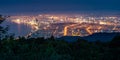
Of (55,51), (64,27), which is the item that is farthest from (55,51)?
(64,27)

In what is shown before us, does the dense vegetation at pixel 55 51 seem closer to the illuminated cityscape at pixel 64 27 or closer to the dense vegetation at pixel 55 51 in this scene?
the dense vegetation at pixel 55 51

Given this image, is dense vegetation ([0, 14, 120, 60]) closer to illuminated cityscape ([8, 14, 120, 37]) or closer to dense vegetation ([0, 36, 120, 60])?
dense vegetation ([0, 36, 120, 60])

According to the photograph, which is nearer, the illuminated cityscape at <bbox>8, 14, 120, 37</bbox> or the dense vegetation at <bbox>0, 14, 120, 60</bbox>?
the dense vegetation at <bbox>0, 14, 120, 60</bbox>

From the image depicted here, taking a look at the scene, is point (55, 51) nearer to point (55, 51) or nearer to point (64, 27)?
point (55, 51)

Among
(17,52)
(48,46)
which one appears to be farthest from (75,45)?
(17,52)

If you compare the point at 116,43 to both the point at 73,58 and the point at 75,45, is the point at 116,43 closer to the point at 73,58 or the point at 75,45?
the point at 75,45

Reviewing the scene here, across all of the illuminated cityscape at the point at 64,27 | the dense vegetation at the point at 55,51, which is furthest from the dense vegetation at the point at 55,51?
the illuminated cityscape at the point at 64,27

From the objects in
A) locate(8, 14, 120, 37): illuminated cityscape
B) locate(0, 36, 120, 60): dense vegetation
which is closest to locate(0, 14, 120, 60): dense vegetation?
locate(0, 36, 120, 60): dense vegetation

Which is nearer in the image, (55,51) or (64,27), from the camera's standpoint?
(55,51)
